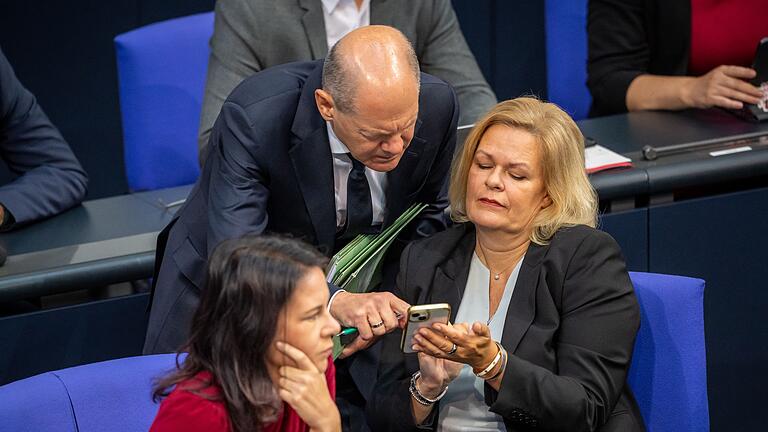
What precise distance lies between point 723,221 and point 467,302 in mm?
1033

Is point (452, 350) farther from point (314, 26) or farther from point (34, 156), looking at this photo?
point (34, 156)

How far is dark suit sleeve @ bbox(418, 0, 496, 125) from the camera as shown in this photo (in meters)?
3.43

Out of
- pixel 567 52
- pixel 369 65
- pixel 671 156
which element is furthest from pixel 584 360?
pixel 567 52

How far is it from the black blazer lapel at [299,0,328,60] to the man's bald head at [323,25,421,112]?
2.87ft

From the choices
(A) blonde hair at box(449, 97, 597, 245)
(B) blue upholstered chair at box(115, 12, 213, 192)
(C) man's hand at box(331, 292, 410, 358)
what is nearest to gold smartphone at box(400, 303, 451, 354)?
(C) man's hand at box(331, 292, 410, 358)

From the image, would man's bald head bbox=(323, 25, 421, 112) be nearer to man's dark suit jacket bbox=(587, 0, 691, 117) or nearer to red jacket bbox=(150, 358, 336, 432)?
red jacket bbox=(150, 358, 336, 432)

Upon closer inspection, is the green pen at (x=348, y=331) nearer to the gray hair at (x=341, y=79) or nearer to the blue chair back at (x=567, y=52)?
the gray hair at (x=341, y=79)

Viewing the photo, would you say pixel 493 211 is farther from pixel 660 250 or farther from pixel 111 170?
pixel 111 170

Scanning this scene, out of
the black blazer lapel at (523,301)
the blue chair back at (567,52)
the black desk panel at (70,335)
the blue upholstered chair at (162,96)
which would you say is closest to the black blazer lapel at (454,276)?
the black blazer lapel at (523,301)

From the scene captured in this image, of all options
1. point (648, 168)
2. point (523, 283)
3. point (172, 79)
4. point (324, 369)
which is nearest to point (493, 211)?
point (523, 283)

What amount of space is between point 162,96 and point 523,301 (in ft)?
5.48

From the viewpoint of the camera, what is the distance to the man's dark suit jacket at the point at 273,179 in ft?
8.02

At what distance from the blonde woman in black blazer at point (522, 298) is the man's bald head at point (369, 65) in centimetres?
24

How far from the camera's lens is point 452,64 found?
3459mm
